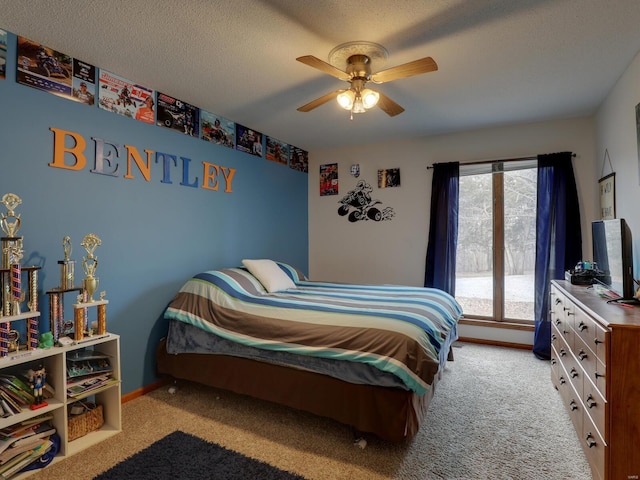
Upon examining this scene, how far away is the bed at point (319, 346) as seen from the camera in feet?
6.24

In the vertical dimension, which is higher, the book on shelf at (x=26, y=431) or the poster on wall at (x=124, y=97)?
the poster on wall at (x=124, y=97)

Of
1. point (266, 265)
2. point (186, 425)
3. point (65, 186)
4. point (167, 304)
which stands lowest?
point (186, 425)

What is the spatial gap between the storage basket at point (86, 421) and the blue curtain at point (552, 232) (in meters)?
3.98

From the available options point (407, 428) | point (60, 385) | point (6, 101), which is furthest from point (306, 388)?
point (6, 101)

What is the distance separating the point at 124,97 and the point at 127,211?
2.94 feet

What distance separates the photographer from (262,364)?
7.61ft

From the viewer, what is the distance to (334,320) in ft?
7.23

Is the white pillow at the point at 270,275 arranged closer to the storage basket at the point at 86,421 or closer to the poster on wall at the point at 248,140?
the poster on wall at the point at 248,140

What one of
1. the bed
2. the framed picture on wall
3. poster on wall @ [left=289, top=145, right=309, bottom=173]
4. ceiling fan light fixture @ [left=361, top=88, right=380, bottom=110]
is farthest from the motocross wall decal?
ceiling fan light fixture @ [left=361, top=88, right=380, bottom=110]

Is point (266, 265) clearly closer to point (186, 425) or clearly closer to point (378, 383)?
point (186, 425)

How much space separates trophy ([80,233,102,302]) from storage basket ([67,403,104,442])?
28.1 inches

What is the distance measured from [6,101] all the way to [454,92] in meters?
3.22

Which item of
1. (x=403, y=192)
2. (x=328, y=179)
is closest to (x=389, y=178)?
(x=403, y=192)

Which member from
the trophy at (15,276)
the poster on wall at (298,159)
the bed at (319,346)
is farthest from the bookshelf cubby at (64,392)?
the poster on wall at (298,159)
